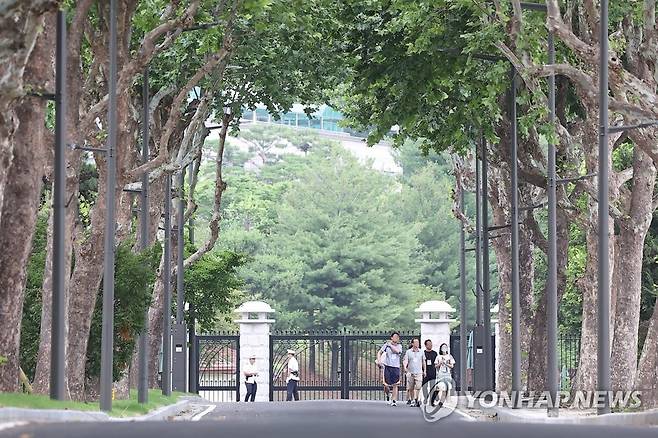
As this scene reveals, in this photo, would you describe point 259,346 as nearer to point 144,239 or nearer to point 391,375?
point 391,375

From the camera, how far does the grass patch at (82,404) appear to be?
21234mm

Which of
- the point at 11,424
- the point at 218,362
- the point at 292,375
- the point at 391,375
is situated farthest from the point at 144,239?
the point at 218,362

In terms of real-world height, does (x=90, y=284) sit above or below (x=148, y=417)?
above

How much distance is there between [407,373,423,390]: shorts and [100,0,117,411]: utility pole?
13.3m

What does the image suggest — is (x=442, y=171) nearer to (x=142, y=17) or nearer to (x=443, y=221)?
(x=443, y=221)

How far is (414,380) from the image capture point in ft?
130

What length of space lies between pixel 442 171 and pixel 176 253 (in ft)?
184

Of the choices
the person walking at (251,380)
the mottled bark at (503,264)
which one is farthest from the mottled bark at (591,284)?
the person walking at (251,380)

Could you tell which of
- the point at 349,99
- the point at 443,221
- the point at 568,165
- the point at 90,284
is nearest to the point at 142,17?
the point at 90,284

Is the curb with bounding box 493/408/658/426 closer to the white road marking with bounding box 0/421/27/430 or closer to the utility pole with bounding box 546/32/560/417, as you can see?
the utility pole with bounding box 546/32/560/417

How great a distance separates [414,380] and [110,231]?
14147 mm

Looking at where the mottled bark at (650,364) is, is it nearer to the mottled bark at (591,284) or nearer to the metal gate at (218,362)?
the mottled bark at (591,284)

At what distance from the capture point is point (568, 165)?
35.2 meters

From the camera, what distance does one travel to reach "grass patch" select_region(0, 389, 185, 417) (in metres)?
21.2
